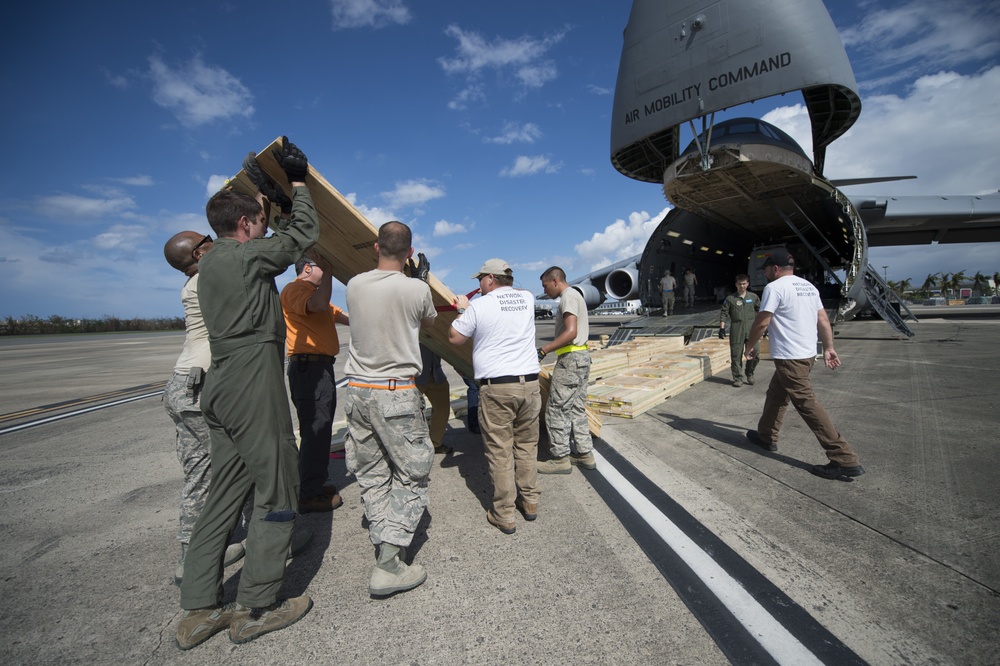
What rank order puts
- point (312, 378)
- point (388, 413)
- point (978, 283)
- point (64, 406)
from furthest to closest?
point (978, 283) → point (64, 406) → point (312, 378) → point (388, 413)

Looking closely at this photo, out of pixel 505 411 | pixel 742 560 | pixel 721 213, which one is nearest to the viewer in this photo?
pixel 742 560

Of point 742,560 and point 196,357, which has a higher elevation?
point 196,357

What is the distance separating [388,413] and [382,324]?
0.53m

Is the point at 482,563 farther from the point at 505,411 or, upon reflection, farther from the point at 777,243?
the point at 777,243

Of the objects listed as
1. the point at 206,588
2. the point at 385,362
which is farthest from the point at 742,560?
the point at 206,588

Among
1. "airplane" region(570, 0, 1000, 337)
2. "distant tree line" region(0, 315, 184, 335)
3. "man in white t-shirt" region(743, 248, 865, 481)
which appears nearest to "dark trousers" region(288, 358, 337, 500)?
"man in white t-shirt" region(743, 248, 865, 481)

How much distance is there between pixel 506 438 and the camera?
3072 mm

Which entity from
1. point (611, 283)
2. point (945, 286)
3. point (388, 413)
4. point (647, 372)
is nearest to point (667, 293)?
point (611, 283)

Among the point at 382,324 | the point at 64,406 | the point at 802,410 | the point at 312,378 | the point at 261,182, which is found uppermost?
the point at 261,182

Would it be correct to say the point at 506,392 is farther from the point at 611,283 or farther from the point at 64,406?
the point at 611,283

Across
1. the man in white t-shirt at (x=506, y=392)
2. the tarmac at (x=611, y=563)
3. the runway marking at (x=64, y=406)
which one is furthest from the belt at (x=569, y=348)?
the runway marking at (x=64, y=406)

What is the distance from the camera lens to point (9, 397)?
29.8ft

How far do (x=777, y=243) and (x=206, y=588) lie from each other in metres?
23.0

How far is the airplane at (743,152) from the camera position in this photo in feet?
30.0
